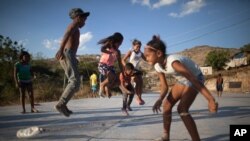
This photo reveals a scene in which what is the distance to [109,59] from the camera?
5.86 meters

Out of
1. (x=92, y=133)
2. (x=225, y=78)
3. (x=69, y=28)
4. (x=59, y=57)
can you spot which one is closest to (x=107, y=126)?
(x=92, y=133)

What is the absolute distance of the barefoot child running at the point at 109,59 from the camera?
17.1ft

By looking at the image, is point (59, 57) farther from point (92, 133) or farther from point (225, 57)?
point (225, 57)

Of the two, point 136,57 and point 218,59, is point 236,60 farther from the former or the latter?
point 136,57

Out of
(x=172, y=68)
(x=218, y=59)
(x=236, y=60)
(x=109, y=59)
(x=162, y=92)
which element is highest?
(x=218, y=59)

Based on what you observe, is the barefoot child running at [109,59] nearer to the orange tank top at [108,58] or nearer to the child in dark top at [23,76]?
the orange tank top at [108,58]

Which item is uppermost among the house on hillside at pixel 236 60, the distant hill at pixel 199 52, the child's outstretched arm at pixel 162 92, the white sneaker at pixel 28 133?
the distant hill at pixel 199 52

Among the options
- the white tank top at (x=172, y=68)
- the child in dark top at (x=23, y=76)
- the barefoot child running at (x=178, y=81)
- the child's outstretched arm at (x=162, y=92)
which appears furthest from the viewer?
the child in dark top at (x=23, y=76)

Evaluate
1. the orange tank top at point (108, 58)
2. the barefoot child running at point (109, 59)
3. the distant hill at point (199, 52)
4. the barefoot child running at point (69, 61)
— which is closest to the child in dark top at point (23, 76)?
the barefoot child running at point (109, 59)

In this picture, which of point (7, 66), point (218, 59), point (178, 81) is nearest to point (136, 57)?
point (178, 81)

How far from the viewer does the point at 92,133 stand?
3857mm

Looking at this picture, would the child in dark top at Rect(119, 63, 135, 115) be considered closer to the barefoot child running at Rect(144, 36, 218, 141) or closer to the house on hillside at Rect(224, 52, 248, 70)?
the barefoot child running at Rect(144, 36, 218, 141)

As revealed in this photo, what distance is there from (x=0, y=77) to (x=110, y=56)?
41.7ft

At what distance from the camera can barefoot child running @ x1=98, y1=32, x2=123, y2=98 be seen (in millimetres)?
5211
